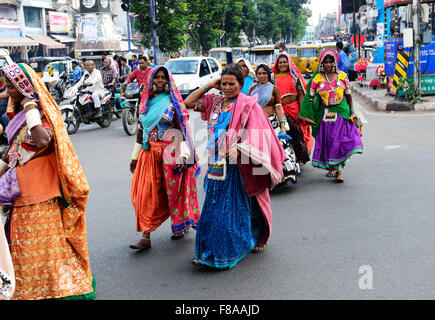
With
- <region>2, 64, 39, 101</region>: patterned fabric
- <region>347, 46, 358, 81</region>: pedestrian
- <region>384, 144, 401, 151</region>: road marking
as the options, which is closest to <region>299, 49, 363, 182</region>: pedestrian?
<region>384, 144, 401, 151</region>: road marking

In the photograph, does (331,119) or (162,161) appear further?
(331,119)

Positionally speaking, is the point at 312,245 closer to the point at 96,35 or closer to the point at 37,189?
the point at 37,189

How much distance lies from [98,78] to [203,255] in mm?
8886

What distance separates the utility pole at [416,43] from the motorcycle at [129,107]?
6.89 meters

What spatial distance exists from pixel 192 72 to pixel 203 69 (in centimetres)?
60

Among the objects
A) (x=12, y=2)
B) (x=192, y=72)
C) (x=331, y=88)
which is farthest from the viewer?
(x=12, y=2)

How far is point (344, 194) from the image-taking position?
632cm

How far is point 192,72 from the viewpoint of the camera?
731 inches

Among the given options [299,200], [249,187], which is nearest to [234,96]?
[249,187]

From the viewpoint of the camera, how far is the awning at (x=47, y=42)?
40.4m

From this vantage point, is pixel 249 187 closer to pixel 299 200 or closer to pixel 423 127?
pixel 299 200

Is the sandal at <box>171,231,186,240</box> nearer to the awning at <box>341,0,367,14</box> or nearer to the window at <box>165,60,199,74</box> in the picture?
the window at <box>165,60,199,74</box>

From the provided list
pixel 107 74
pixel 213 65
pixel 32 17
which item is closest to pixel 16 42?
pixel 32 17

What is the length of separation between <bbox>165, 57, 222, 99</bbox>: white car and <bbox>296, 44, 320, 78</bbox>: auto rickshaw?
14677 mm
